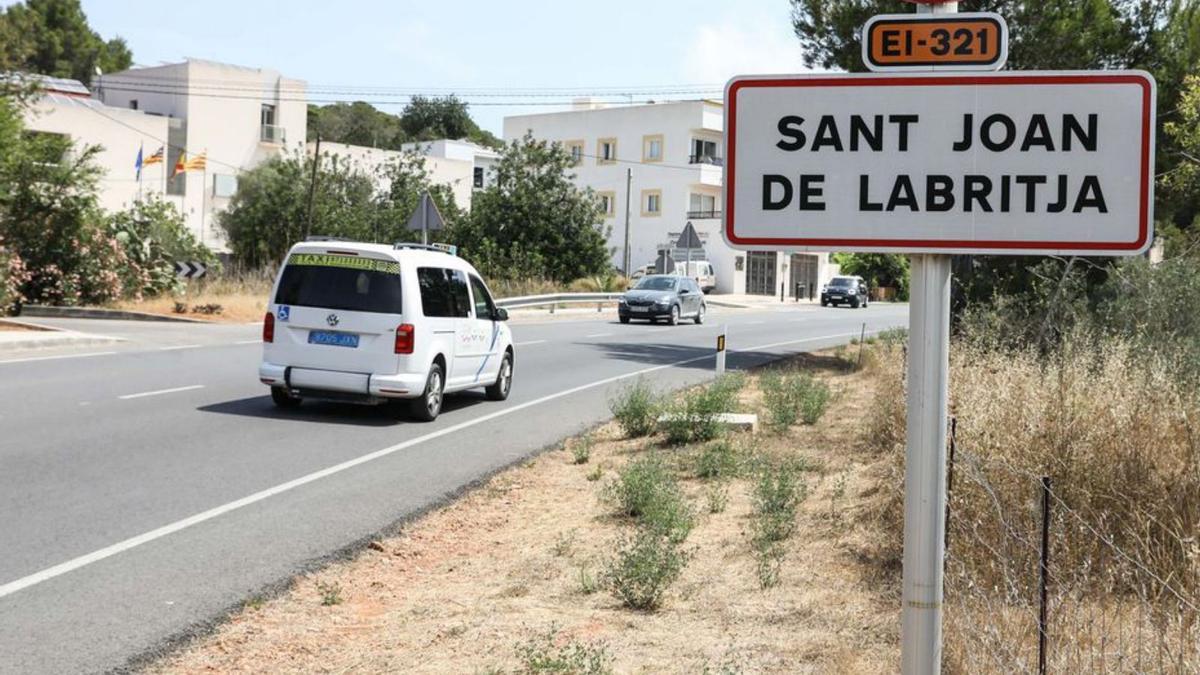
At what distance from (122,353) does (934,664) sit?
20428 millimetres

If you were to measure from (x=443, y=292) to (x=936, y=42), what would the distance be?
12505 millimetres

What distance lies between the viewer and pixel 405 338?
14344mm

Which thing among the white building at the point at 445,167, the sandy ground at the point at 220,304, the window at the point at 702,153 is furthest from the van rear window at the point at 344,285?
the window at the point at 702,153

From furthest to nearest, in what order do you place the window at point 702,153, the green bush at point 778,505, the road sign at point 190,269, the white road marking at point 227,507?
the window at point 702,153 → the road sign at point 190,269 → the green bush at point 778,505 → the white road marking at point 227,507

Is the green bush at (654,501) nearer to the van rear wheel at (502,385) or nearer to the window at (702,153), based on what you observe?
the van rear wheel at (502,385)

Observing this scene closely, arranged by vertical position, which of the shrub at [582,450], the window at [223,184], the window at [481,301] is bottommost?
the shrub at [582,450]

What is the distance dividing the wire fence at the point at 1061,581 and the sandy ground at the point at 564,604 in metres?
0.45

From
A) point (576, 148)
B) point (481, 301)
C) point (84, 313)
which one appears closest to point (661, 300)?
point (84, 313)

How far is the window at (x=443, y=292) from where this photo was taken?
14.9 meters

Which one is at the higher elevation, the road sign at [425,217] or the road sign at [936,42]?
the road sign at [425,217]

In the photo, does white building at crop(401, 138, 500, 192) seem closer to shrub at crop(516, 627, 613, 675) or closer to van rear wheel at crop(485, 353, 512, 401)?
van rear wheel at crop(485, 353, 512, 401)

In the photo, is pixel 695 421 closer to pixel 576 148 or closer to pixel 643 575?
pixel 643 575

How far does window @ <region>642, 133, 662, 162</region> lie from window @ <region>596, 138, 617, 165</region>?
2524 mm

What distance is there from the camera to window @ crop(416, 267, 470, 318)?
14859 mm
